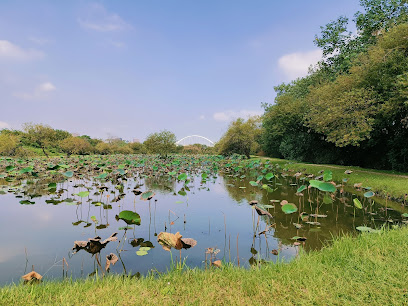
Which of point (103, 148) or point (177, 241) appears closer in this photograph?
point (177, 241)

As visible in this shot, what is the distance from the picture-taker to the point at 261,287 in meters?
3.04

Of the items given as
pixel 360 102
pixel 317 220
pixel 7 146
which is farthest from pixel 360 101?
pixel 7 146

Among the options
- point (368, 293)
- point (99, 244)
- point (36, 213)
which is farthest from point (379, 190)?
point (36, 213)

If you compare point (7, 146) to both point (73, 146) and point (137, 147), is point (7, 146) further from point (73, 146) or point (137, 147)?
point (137, 147)

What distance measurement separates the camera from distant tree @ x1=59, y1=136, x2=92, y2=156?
41688 millimetres

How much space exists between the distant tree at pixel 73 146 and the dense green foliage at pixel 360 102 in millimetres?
34422

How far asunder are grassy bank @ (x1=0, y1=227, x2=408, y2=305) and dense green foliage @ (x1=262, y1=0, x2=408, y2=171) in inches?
435

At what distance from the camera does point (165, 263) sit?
4387 millimetres

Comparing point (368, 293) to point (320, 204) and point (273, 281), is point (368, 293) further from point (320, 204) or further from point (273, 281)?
point (320, 204)

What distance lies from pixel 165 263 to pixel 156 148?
2954cm

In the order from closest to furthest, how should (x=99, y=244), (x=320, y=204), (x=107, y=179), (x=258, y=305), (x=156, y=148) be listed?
(x=258, y=305) → (x=99, y=244) → (x=320, y=204) → (x=107, y=179) → (x=156, y=148)

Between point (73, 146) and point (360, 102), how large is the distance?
148 ft

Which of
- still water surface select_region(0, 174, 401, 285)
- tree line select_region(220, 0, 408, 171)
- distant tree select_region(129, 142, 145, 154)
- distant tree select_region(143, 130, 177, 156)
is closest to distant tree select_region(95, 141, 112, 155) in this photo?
distant tree select_region(129, 142, 145, 154)

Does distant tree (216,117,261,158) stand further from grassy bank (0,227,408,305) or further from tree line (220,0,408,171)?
grassy bank (0,227,408,305)
